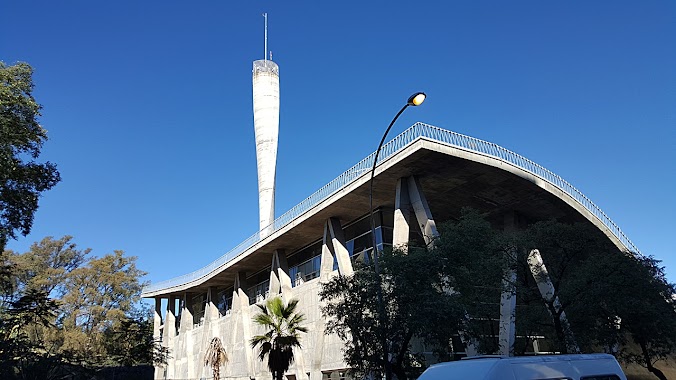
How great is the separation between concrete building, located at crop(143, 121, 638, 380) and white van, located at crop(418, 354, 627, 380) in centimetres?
1469

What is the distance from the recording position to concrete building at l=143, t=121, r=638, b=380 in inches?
1005

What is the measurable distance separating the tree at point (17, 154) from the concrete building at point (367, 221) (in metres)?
14.9

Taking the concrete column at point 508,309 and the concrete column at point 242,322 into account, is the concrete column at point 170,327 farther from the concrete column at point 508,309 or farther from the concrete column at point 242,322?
the concrete column at point 508,309

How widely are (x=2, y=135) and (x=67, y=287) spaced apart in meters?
52.1

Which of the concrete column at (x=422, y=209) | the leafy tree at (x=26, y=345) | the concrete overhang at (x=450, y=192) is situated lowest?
the leafy tree at (x=26, y=345)

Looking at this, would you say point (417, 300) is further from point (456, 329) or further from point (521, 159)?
point (521, 159)

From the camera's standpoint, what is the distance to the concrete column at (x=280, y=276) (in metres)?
36.9

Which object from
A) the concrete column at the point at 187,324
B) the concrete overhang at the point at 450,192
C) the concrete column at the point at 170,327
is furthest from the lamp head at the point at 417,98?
the concrete column at the point at 170,327

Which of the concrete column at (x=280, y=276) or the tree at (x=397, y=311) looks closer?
the tree at (x=397, y=311)

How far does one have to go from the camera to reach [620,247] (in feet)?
115

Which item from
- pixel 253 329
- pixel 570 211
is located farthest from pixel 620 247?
pixel 253 329

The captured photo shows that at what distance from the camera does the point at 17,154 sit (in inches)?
862

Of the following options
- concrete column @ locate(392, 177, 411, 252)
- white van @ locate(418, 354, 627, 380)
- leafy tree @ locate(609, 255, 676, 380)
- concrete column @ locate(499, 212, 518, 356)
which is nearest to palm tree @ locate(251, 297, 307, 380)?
concrete column @ locate(392, 177, 411, 252)

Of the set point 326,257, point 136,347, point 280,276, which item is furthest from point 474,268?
point 136,347
